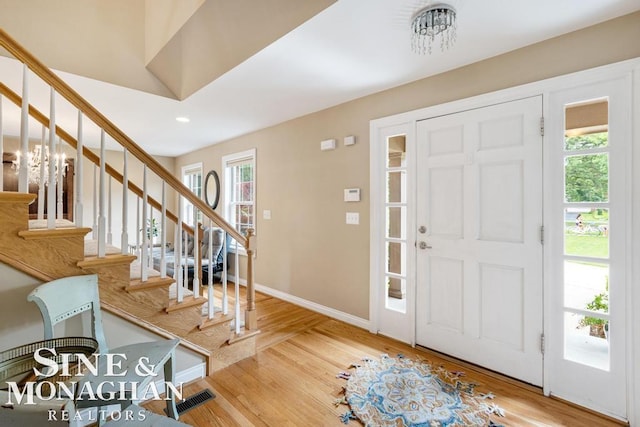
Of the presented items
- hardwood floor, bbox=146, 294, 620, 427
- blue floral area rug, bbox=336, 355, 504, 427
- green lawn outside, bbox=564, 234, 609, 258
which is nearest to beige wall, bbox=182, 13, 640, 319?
hardwood floor, bbox=146, 294, 620, 427

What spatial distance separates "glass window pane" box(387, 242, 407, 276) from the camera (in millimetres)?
2748

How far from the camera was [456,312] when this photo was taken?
2.40 m

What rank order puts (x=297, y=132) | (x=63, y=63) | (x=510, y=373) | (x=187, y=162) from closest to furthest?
1. (x=510, y=373)
2. (x=63, y=63)
3. (x=297, y=132)
4. (x=187, y=162)

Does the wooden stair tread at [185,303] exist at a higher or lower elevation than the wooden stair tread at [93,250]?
lower

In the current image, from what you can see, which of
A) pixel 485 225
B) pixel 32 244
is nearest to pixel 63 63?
pixel 32 244

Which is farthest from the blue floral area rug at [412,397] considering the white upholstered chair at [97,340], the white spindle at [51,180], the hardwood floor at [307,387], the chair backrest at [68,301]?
the white spindle at [51,180]

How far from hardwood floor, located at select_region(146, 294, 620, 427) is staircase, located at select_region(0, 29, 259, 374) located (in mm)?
244

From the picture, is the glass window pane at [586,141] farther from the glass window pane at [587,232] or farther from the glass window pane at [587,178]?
the glass window pane at [587,232]

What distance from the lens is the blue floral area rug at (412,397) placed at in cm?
173

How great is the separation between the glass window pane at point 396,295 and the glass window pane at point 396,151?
109 centimetres

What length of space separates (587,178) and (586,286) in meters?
0.68

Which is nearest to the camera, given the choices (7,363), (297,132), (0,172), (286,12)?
(7,363)

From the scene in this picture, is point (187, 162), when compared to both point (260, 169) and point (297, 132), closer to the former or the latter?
point (260, 169)

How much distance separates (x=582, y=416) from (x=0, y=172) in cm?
349
